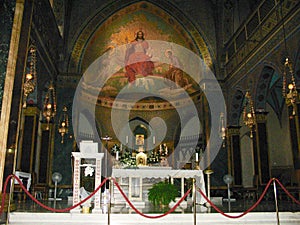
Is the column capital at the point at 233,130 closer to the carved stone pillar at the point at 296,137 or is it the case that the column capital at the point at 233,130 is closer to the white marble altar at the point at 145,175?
the carved stone pillar at the point at 296,137

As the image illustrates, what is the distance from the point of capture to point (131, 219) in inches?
265

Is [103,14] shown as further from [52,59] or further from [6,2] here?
[6,2]

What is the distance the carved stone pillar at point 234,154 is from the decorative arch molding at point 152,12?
3.83 metres

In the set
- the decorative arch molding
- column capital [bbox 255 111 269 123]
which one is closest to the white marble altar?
column capital [bbox 255 111 269 123]

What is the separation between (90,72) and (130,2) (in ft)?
15.4

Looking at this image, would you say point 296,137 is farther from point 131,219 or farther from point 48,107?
point 48,107

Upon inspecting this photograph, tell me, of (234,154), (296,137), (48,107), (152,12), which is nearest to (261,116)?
(234,154)

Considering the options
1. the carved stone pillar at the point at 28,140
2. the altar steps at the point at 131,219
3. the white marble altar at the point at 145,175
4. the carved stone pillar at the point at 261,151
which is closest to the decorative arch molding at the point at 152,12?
the carved stone pillar at the point at 28,140

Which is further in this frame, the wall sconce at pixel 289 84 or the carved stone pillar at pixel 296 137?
the carved stone pillar at pixel 296 137

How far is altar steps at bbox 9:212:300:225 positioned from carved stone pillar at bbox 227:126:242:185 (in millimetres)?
9455

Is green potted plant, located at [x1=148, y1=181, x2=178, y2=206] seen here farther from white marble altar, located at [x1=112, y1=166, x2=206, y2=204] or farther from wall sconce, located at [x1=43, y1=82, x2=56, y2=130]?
wall sconce, located at [x1=43, y1=82, x2=56, y2=130]

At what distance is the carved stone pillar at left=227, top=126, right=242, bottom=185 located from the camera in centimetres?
1638

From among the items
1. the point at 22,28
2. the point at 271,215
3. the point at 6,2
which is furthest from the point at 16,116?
the point at 271,215

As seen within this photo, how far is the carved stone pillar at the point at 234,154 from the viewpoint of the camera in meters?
16.4
